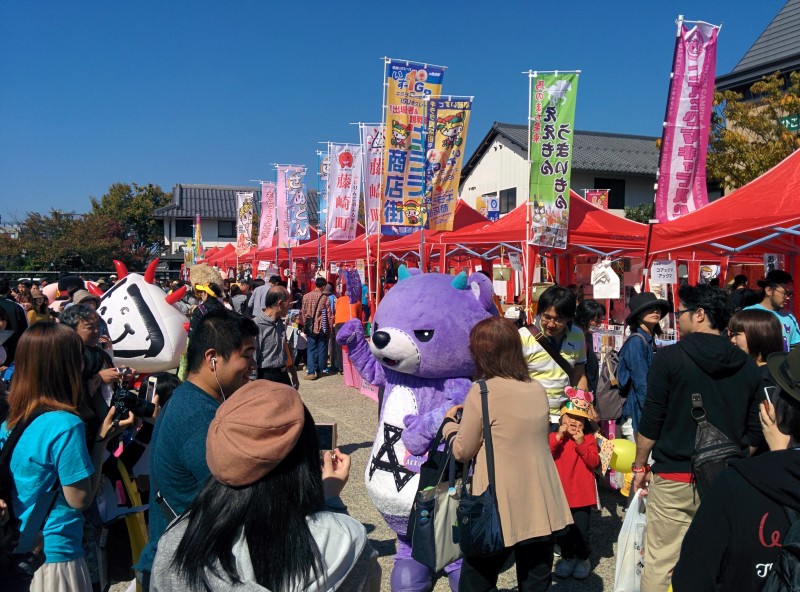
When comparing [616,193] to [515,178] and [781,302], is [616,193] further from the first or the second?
[781,302]

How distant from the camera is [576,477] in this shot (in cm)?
387

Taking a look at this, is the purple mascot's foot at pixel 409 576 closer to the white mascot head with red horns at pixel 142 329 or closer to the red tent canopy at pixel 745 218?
the white mascot head with red horns at pixel 142 329

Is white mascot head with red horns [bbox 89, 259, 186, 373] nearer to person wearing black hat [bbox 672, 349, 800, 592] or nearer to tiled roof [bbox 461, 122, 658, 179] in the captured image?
person wearing black hat [bbox 672, 349, 800, 592]

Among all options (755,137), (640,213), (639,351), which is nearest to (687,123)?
(639,351)

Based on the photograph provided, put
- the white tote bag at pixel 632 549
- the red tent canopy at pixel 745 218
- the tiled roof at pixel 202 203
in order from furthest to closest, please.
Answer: the tiled roof at pixel 202 203
the red tent canopy at pixel 745 218
the white tote bag at pixel 632 549

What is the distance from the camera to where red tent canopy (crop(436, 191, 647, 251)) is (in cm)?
959

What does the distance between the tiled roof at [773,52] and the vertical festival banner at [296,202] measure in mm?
11988

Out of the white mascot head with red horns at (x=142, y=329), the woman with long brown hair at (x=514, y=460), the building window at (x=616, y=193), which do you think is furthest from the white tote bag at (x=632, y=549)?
the building window at (x=616, y=193)

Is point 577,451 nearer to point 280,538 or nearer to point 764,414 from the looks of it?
point 764,414

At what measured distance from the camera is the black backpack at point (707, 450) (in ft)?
8.78

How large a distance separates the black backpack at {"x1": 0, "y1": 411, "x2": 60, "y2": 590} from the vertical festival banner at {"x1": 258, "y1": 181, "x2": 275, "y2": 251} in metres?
17.3

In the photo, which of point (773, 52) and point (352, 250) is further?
point (773, 52)

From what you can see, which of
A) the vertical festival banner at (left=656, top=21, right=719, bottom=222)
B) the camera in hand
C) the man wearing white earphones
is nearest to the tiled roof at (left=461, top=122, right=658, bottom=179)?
the vertical festival banner at (left=656, top=21, right=719, bottom=222)

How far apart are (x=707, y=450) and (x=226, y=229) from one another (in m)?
40.4
